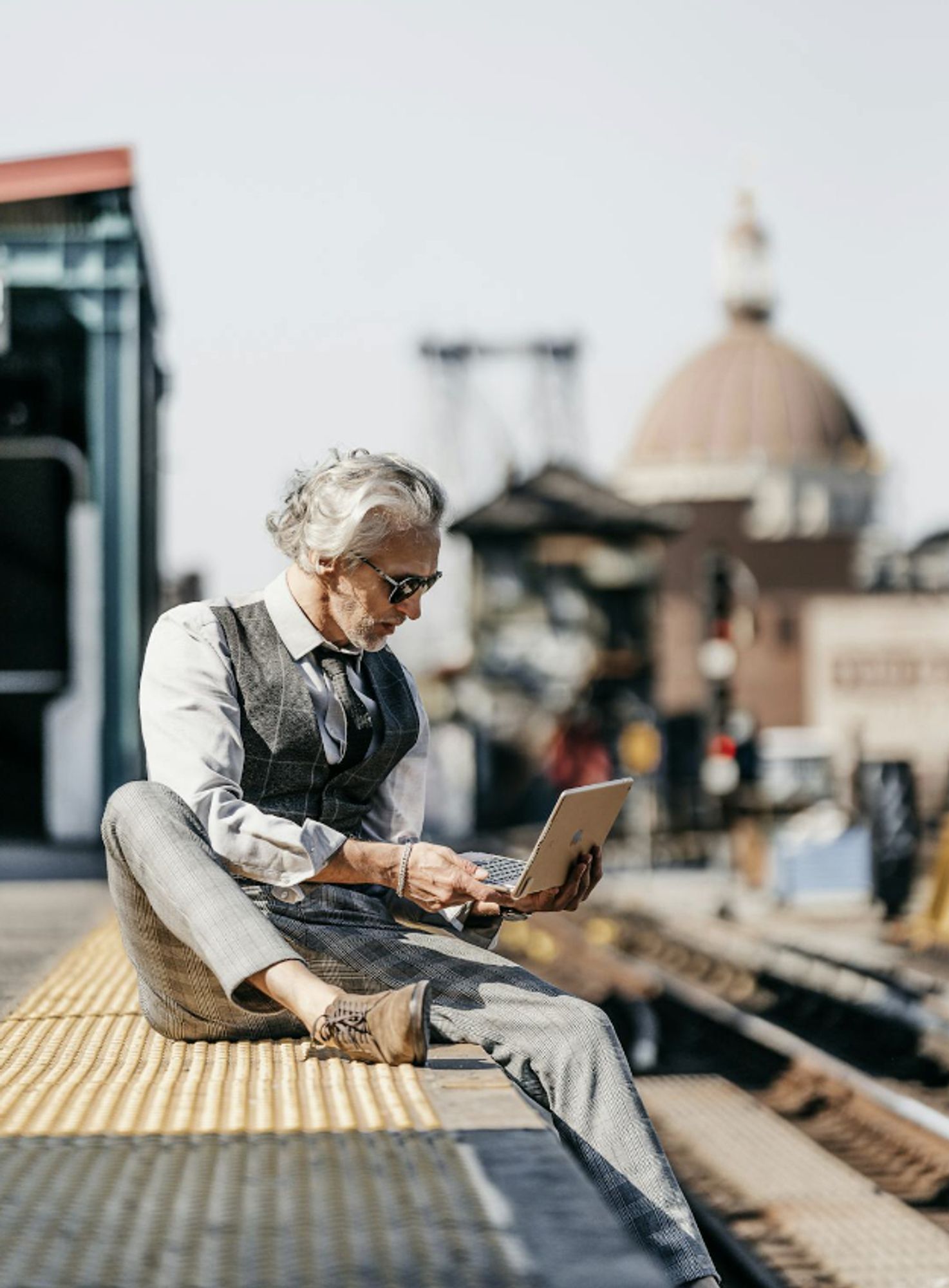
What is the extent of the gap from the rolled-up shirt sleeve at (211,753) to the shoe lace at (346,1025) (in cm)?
34

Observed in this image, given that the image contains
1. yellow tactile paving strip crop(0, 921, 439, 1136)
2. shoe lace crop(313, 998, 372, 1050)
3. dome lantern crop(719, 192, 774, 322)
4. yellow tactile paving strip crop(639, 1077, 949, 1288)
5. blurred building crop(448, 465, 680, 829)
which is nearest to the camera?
yellow tactile paving strip crop(0, 921, 439, 1136)

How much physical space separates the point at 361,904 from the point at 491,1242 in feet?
5.38

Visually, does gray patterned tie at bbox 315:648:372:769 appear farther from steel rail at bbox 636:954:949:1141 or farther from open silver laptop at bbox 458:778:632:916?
steel rail at bbox 636:954:949:1141

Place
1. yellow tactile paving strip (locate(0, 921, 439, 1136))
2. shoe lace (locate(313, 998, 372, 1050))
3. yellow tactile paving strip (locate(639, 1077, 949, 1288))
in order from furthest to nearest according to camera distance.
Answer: yellow tactile paving strip (locate(639, 1077, 949, 1288)) → shoe lace (locate(313, 998, 372, 1050)) → yellow tactile paving strip (locate(0, 921, 439, 1136))

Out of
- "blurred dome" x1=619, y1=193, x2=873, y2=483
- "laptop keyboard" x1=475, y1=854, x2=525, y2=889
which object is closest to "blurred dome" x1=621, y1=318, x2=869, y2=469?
"blurred dome" x1=619, y1=193, x2=873, y2=483

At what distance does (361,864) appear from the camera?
3834mm

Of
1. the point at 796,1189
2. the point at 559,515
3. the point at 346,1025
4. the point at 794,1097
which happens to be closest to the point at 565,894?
the point at 346,1025

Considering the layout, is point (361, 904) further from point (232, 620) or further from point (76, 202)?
point (76, 202)

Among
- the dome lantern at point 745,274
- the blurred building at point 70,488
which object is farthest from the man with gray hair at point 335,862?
the dome lantern at point 745,274

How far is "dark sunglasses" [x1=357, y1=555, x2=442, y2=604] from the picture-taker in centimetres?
393

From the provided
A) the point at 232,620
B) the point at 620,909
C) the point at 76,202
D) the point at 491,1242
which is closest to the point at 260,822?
the point at 232,620

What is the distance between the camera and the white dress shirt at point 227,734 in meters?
3.69

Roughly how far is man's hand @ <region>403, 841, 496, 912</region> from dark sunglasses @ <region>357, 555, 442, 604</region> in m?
0.50

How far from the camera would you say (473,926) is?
4.12 meters
